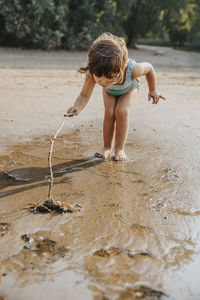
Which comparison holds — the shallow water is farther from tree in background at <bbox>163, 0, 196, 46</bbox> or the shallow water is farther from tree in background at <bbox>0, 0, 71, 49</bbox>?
tree in background at <bbox>163, 0, 196, 46</bbox>

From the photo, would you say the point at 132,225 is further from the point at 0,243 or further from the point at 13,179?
the point at 13,179

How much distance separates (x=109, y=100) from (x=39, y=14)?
7978 millimetres

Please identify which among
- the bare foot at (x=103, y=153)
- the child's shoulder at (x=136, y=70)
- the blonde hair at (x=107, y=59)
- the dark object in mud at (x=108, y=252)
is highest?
the blonde hair at (x=107, y=59)

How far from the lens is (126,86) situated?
281 cm

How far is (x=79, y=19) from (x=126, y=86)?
9.12 metres

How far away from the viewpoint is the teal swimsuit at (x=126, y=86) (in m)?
2.75

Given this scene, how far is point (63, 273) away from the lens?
1.46 metres

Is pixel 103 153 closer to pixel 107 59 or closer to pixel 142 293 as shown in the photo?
pixel 107 59

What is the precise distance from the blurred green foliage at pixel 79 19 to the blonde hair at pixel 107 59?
8.04m

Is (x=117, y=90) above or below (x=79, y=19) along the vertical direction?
below

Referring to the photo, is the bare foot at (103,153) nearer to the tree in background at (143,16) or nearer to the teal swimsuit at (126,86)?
the teal swimsuit at (126,86)

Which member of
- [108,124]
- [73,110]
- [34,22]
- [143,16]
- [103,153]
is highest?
[143,16]

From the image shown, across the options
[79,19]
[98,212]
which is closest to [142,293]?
[98,212]

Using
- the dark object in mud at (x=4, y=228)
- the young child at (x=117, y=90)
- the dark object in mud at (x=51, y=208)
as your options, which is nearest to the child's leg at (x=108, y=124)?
the young child at (x=117, y=90)
